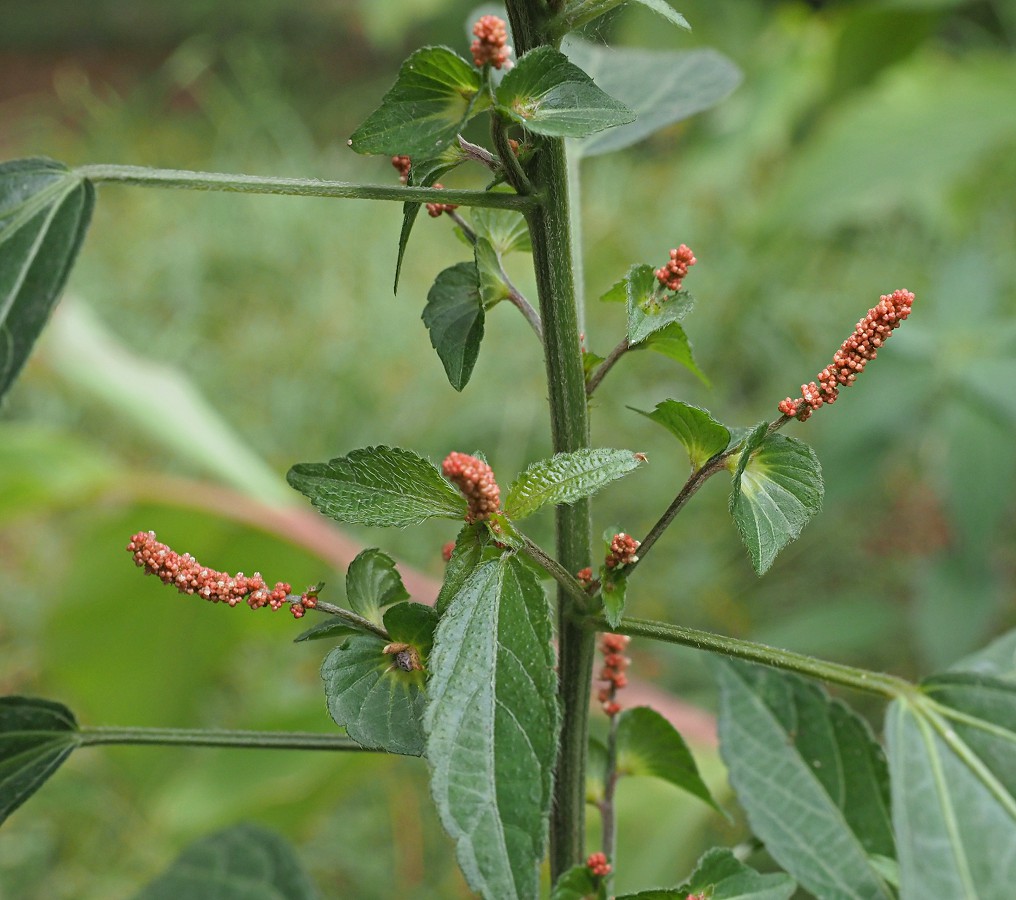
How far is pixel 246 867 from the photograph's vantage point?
0.66 meters

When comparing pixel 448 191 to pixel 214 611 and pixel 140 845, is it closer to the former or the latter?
pixel 214 611

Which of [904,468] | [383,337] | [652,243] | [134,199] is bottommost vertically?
[904,468]

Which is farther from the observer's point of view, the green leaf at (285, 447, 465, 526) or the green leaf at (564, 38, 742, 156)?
the green leaf at (564, 38, 742, 156)

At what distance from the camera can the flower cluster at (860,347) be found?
39 centimetres

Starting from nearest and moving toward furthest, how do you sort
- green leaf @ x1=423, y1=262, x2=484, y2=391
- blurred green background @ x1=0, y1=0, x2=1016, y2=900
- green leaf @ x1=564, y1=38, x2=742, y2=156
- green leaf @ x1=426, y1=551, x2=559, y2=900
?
green leaf @ x1=426, y1=551, x2=559, y2=900 < green leaf @ x1=423, y1=262, x2=484, y2=391 < green leaf @ x1=564, y1=38, x2=742, y2=156 < blurred green background @ x1=0, y1=0, x2=1016, y2=900

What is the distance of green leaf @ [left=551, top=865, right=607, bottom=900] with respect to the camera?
1.43 ft

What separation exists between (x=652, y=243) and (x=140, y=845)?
144 cm

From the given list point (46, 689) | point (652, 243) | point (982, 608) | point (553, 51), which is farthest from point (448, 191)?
point (652, 243)

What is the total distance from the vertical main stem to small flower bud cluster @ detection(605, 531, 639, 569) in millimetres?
34

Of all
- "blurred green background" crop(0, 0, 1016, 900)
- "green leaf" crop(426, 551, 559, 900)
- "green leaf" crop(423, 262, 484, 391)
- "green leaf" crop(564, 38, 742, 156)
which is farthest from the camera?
"blurred green background" crop(0, 0, 1016, 900)

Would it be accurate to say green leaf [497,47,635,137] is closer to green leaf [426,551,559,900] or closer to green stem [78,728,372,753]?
green leaf [426,551,559,900]

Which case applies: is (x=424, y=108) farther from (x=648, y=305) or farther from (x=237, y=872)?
(x=237, y=872)

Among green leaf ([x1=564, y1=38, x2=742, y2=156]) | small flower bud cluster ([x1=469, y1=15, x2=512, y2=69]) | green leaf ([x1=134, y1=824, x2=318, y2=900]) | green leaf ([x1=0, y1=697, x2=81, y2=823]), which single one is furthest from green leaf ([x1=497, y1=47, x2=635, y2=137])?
green leaf ([x1=134, y1=824, x2=318, y2=900])

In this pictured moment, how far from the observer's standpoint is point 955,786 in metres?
0.50
